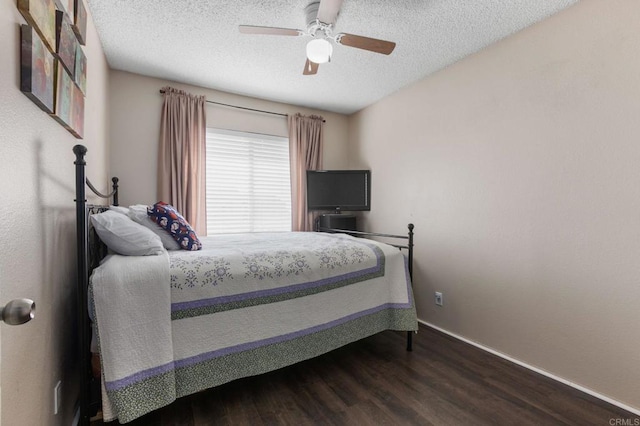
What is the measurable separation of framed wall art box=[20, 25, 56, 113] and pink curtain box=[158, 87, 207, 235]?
1.96m

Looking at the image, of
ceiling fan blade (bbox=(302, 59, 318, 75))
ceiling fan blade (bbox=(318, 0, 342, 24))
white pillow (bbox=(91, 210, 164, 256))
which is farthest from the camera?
ceiling fan blade (bbox=(302, 59, 318, 75))

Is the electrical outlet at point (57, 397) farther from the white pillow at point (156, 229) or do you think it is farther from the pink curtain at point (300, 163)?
the pink curtain at point (300, 163)

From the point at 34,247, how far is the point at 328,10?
76.8 inches

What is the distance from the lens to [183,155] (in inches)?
125

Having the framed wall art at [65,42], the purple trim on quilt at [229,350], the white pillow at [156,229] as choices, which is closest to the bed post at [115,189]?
the white pillow at [156,229]

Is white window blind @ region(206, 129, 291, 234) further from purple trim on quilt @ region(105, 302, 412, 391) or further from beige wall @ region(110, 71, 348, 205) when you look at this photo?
purple trim on quilt @ region(105, 302, 412, 391)

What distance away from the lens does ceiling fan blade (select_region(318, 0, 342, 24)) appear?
1738 millimetres

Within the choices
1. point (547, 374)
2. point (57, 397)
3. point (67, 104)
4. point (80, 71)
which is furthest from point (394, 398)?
point (80, 71)

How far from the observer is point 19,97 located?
0.98 metres

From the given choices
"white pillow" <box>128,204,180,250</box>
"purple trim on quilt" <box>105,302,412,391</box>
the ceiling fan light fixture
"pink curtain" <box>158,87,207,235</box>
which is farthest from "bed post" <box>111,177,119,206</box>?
the ceiling fan light fixture

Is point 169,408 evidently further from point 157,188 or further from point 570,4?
point 570,4

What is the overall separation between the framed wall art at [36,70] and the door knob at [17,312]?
0.85 m

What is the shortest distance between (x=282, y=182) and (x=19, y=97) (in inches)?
116

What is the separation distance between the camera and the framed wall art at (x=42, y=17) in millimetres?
997
